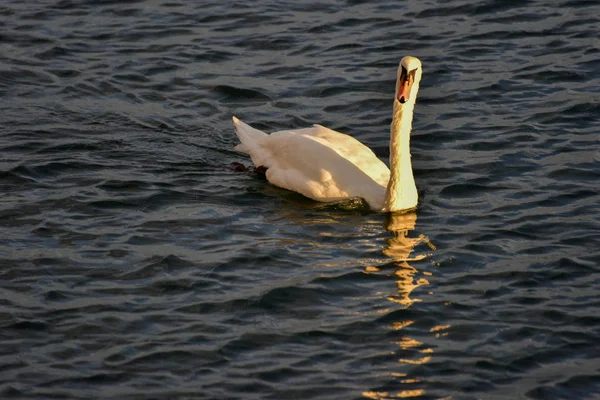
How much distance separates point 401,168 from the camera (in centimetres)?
1127

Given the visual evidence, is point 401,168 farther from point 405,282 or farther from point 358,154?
point 405,282

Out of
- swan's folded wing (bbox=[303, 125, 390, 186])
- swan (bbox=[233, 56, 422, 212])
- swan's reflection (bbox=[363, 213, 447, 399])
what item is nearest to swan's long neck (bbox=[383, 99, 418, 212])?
swan (bbox=[233, 56, 422, 212])

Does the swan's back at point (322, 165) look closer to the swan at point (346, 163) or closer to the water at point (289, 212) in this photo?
the swan at point (346, 163)

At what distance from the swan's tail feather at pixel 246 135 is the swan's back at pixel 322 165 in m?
0.11

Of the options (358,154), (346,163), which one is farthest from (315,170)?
(358,154)

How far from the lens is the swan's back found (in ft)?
37.6

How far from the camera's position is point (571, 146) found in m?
12.5

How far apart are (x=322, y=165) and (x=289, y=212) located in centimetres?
68

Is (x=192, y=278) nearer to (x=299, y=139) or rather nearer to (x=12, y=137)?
(x=299, y=139)

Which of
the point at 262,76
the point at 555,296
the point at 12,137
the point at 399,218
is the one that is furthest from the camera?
the point at 262,76

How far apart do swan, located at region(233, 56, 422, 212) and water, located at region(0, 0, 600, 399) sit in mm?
198

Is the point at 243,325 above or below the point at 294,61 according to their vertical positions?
below

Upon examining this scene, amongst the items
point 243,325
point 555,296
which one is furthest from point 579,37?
point 243,325

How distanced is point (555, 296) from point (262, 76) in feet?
21.7
